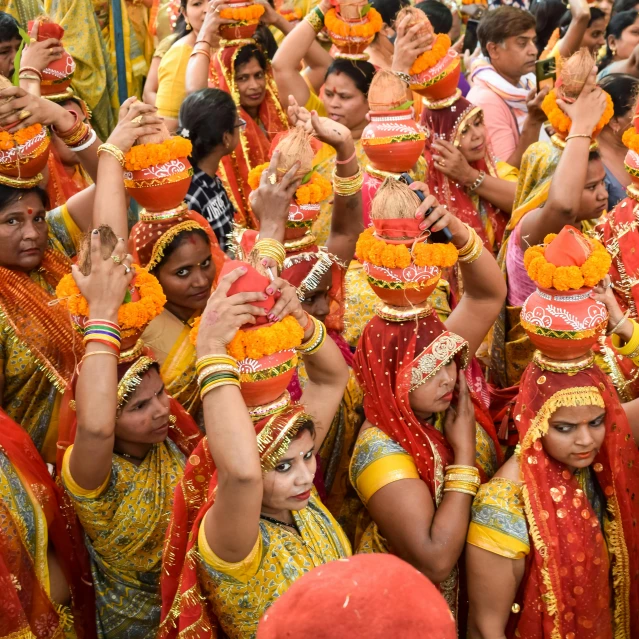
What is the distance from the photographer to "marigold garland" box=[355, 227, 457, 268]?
3096mm

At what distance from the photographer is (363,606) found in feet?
4.44

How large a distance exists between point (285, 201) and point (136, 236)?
95 centimetres

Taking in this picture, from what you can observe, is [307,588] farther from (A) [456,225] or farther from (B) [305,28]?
(B) [305,28]

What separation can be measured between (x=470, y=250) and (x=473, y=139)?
1621 mm

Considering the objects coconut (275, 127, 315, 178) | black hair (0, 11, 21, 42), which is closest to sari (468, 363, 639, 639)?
coconut (275, 127, 315, 178)

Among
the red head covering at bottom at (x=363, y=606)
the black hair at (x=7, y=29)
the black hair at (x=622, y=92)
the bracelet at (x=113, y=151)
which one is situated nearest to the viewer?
the red head covering at bottom at (x=363, y=606)

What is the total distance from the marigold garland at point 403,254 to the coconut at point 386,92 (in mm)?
962

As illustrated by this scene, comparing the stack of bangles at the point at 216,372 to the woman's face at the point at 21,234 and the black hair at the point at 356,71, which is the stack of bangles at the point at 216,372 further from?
the black hair at the point at 356,71

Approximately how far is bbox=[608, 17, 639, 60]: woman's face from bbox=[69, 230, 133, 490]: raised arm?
16.9 feet

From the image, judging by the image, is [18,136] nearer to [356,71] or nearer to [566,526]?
[356,71]

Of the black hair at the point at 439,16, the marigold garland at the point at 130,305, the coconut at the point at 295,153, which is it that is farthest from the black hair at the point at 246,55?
the marigold garland at the point at 130,305

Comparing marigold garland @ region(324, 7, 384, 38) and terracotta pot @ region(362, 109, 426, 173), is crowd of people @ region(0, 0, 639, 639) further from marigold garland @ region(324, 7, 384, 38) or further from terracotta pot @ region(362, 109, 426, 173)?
marigold garland @ region(324, 7, 384, 38)

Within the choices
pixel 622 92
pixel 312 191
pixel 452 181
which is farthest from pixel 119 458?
pixel 622 92

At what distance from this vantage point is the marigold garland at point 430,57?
4.59m
